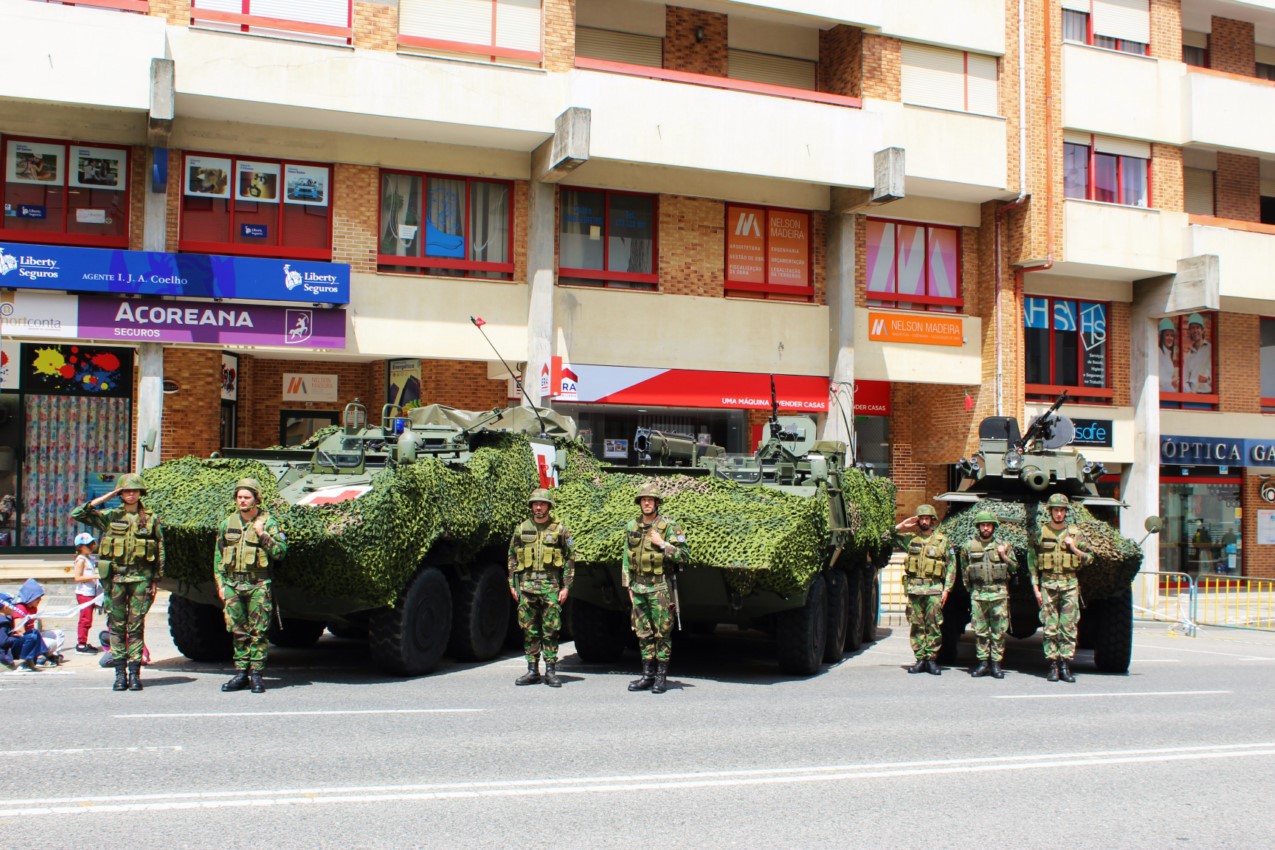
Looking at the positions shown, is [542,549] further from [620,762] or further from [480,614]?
[620,762]

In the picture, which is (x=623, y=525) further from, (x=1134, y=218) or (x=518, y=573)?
(x=1134, y=218)

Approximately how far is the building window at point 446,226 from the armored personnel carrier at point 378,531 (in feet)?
26.7

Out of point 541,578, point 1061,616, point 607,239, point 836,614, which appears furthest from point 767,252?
point 541,578

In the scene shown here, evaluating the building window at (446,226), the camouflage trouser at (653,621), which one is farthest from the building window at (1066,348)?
the camouflage trouser at (653,621)

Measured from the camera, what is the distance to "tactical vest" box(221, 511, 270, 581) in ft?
32.7

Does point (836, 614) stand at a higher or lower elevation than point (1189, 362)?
lower

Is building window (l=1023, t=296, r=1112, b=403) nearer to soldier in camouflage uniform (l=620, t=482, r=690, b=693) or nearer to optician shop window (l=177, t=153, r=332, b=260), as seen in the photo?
optician shop window (l=177, t=153, r=332, b=260)

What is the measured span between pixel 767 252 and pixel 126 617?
50.9 feet

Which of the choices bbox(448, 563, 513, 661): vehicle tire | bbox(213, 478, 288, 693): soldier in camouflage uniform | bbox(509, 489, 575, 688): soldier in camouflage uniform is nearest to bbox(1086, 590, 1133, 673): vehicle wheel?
bbox(509, 489, 575, 688): soldier in camouflage uniform

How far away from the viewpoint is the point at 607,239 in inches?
882

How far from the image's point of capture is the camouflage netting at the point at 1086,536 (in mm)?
12547

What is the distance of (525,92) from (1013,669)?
38.1ft

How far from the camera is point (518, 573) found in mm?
10914

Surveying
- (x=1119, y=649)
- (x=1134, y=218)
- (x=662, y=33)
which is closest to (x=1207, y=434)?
(x=1134, y=218)
